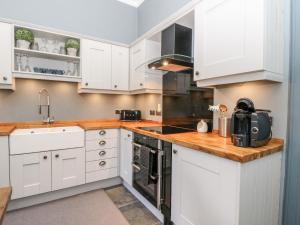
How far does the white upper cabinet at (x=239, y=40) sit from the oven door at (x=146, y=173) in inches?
34.3

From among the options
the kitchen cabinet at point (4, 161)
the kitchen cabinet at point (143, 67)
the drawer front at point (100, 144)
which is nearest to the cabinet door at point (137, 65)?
the kitchen cabinet at point (143, 67)

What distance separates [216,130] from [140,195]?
3.72ft

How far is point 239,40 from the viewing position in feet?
4.30

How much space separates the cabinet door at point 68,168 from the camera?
6.83 feet

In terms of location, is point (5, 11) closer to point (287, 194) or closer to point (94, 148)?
point (94, 148)

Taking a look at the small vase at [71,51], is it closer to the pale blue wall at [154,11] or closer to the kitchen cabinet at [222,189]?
the pale blue wall at [154,11]

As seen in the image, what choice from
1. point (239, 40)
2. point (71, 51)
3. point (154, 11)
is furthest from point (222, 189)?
point (154, 11)

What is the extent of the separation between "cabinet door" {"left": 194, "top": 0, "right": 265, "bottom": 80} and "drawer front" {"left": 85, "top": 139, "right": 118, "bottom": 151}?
4.58 feet

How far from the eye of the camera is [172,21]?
2002mm

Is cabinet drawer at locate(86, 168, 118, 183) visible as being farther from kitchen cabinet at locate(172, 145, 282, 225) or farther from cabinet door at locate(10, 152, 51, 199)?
kitchen cabinet at locate(172, 145, 282, 225)

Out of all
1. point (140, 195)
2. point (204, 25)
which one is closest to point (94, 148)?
point (140, 195)

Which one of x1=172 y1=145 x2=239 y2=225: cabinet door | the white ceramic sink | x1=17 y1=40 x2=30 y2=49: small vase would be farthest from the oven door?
x1=17 y1=40 x2=30 y2=49: small vase

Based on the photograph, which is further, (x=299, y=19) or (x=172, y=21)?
(x=172, y=21)

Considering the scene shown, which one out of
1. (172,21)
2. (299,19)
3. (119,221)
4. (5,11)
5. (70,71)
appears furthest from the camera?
(70,71)
